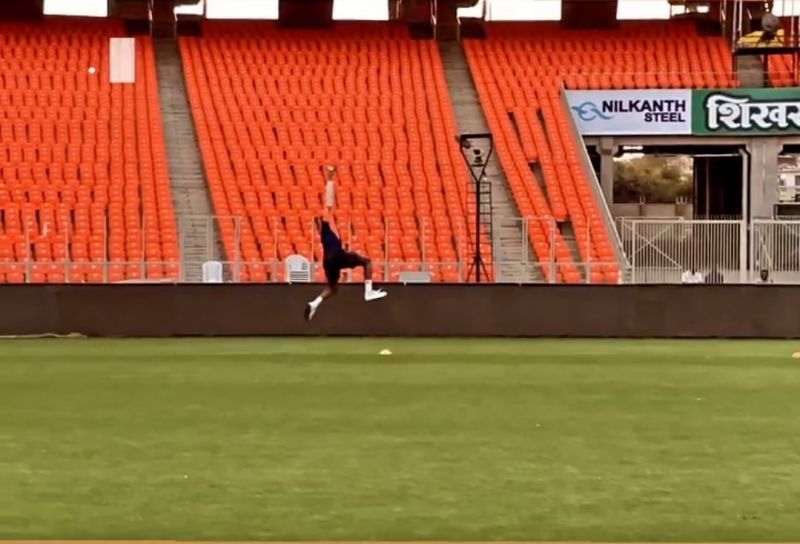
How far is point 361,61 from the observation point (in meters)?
39.4

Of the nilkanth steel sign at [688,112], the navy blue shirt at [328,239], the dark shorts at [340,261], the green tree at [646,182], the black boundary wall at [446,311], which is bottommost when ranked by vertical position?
the black boundary wall at [446,311]

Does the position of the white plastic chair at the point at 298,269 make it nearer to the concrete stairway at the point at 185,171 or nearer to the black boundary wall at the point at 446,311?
the concrete stairway at the point at 185,171

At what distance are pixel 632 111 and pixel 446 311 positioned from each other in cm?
1542

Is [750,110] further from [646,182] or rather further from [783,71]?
[646,182]

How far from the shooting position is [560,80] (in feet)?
125

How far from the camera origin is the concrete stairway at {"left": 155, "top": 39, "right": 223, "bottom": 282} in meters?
26.7

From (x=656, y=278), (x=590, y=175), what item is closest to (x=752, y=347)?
(x=656, y=278)

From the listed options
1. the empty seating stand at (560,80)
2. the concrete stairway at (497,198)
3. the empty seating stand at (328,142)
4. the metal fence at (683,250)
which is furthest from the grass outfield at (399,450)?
the empty seating stand at (560,80)

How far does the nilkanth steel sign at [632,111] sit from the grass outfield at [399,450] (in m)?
20.2

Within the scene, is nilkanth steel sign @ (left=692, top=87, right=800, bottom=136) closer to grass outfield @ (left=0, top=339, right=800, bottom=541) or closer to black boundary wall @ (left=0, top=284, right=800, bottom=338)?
black boundary wall @ (left=0, top=284, right=800, bottom=338)

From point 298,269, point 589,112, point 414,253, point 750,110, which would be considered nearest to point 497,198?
point 414,253

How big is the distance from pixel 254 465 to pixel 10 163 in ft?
83.9

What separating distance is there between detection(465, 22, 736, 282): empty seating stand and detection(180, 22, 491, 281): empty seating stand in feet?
5.39

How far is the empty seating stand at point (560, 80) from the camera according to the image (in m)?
32.4
